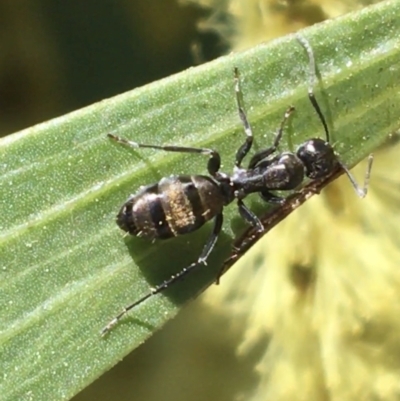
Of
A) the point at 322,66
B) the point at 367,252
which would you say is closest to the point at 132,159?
the point at 322,66

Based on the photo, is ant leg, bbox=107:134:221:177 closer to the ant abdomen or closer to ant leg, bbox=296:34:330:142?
the ant abdomen

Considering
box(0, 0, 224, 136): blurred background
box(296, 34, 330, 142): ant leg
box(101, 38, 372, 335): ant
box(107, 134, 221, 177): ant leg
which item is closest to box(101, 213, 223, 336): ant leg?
box(101, 38, 372, 335): ant

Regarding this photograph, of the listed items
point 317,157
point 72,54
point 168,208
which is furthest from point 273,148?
point 72,54

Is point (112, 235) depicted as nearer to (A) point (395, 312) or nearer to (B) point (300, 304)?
(B) point (300, 304)

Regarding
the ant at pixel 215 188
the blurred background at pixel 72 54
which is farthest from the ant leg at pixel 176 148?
the blurred background at pixel 72 54

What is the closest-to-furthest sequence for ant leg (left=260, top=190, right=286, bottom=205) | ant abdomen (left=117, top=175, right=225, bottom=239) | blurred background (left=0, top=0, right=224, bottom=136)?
ant abdomen (left=117, top=175, right=225, bottom=239)
ant leg (left=260, top=190, right=286, bottom=205)
blurred background (left=0, top=0, right=224, bottom=136)

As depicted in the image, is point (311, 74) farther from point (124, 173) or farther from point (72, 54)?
point (72, 54)
